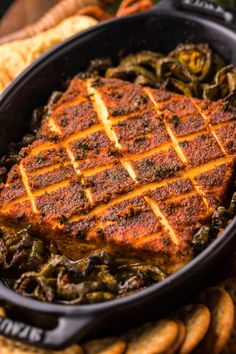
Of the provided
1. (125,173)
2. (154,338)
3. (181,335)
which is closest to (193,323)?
(181,335)

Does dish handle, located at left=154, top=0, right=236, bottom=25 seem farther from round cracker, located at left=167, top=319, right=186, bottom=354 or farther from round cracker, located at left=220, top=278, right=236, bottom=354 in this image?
round cracker, located at left=167, top=319, right=186, bottom=354

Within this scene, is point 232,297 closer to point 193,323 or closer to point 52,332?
point 193,323

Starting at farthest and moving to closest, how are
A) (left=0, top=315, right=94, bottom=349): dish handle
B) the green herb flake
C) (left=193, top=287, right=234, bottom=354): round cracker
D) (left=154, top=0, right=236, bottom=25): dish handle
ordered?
(left=154, top=0, right=236, bottom=25): dish handle < the green herb flake < (left=193, top=287, right=234, bottom=354): round cracker < (left=0, top=315, right=94, bottom=349): dish handle

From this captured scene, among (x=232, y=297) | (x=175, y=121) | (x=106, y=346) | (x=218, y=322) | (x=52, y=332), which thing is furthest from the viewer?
(x=175, y=121)

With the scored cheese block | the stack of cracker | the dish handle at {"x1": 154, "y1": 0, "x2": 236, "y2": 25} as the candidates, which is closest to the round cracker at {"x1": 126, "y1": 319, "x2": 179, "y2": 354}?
the stack of cracker

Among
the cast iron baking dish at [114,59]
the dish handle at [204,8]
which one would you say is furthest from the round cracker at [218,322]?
the dish handle at [204,8]
